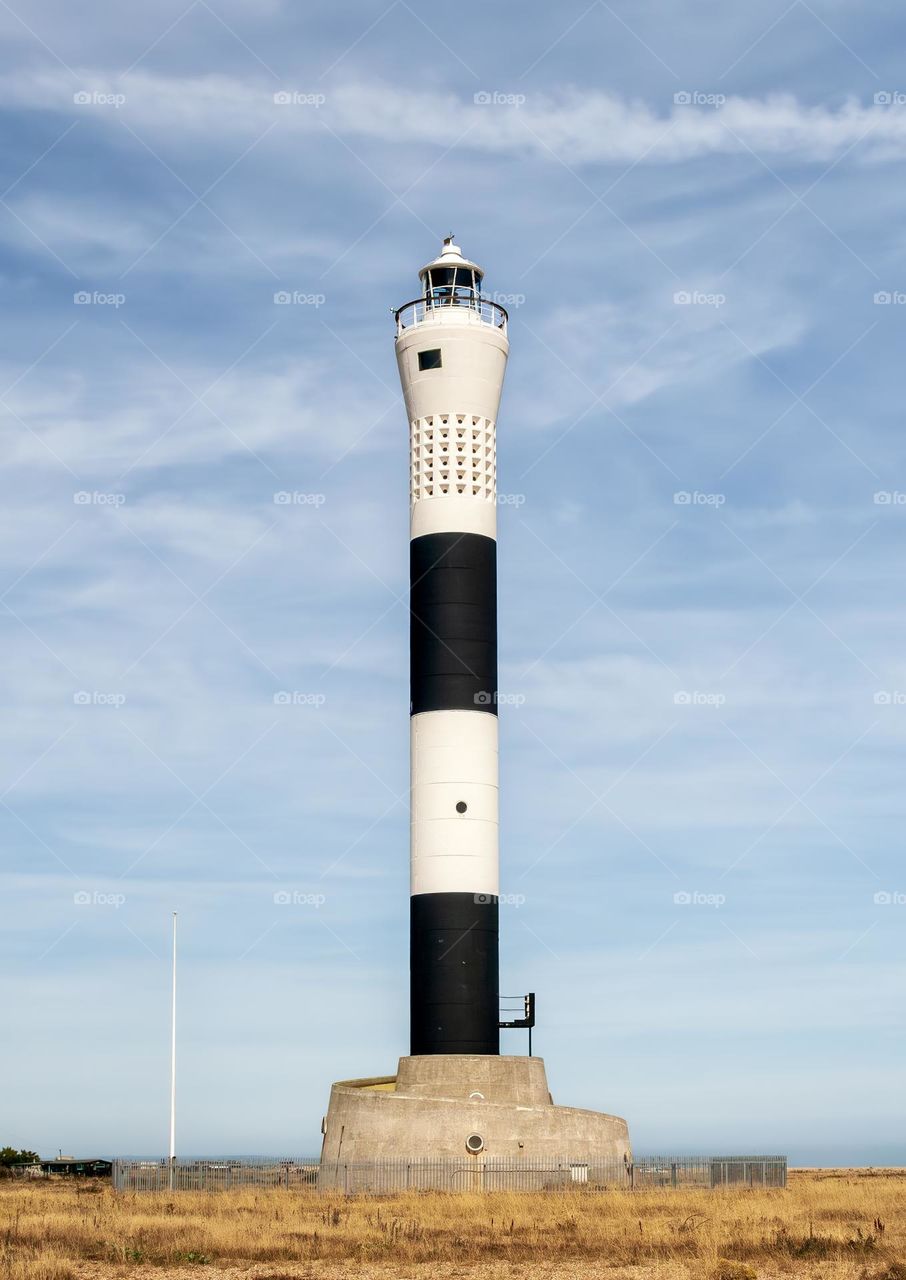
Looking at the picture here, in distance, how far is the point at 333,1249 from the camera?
33.9 meters

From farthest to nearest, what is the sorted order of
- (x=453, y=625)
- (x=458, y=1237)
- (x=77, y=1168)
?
(x=77, y=1168), (x=453, y=625), (x=458, y=1237)

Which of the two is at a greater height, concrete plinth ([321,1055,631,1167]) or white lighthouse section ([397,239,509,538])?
white lighthouse section ([397,239,509,538])

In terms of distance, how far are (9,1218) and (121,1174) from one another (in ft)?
32.5

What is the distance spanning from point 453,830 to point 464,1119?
9697mm

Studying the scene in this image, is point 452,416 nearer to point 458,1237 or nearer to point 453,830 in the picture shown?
point 453,830

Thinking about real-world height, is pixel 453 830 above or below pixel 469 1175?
above

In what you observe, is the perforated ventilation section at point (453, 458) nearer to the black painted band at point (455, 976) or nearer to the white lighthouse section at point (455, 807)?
the white lighthouse section at point (455, 807)

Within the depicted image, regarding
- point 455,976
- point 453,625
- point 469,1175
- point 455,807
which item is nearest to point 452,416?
point 453,625

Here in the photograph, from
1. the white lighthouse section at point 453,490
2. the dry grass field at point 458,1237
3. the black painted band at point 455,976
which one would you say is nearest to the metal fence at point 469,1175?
the dry grass field at point 458,1237

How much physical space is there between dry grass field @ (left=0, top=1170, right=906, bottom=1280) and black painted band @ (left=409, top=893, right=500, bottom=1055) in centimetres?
766

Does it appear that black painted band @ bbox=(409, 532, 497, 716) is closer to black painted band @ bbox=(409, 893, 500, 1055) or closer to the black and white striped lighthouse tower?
the black and white striped lighthouse tower

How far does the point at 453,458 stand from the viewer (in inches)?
2219

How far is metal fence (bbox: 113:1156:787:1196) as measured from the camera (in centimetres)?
4822

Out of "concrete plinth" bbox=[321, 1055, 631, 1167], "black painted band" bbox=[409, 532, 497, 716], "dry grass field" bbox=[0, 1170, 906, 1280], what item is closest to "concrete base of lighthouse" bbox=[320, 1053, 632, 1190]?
"concrete plinth" bbox=[321, 1055, 631, 1167]
